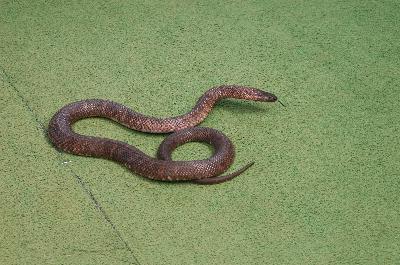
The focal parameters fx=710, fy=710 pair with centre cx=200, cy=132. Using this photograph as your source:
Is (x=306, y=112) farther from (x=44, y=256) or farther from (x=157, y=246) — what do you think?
(x=44, y=256)

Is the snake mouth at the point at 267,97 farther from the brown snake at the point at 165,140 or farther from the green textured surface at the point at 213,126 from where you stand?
the green textured surface at the point at 213,126

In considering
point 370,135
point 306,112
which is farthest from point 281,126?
point 370,135

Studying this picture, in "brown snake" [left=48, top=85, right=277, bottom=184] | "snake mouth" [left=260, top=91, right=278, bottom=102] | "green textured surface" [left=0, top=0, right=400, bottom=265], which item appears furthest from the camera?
"snake mouth" [left=260, top=91, right=278, bottom=102]

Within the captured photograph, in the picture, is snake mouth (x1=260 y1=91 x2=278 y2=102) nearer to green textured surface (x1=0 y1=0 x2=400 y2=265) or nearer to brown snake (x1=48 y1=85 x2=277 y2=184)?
brown snake (x1=48 y1=85 x2=277 y2=184)

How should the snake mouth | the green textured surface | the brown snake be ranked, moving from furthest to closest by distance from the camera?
the snake mouth, the brown snake, the green textured surface

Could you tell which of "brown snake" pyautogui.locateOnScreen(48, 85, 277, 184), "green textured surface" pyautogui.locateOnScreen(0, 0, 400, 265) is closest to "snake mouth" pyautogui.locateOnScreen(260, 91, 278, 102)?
"brown snake" pyautogui.locateOnScreen(48, 85, 277, 184)
